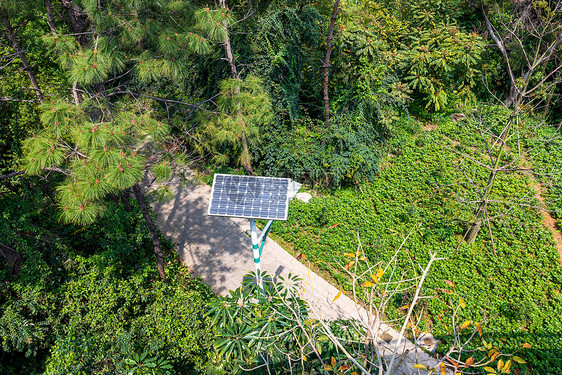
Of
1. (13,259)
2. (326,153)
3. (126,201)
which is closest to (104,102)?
(126,201)

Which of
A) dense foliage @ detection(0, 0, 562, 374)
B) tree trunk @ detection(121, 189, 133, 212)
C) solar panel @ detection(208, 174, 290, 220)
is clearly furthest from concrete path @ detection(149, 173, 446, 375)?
solar panel @ detection(208, 174, 290, 220)

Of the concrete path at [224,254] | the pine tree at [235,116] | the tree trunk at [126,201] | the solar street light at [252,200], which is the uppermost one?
the pine tree at [235,116]

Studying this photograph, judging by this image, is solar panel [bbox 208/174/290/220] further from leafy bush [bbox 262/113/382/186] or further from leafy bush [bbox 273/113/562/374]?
leafy bush [bbox 262/113/382/186]

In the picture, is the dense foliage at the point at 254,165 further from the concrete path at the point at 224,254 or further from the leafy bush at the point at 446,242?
the concrete path at the point at 224,254

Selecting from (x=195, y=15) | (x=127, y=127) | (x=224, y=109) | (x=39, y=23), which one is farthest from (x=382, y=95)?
(x=39, y=23)

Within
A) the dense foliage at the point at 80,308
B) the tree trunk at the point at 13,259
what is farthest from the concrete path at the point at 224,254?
the tree trunk at the point at 13,259

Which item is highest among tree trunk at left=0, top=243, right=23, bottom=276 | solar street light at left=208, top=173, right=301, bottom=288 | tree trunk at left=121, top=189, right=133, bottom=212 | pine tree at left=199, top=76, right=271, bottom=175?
pine tree at left=199, top=76, right=271, bottom=175

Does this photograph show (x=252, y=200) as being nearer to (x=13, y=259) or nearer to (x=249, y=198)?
(x=249, y=198)

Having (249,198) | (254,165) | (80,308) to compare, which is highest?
(249,198)
